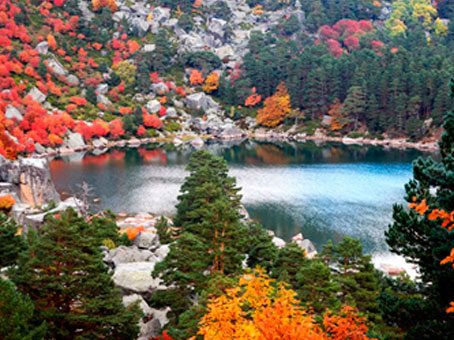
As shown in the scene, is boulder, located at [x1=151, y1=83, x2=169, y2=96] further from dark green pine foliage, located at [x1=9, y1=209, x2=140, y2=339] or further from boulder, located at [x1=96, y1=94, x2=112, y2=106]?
dark green pine foliage, located at [x1=9, y1=209, x2=140, y2=339]

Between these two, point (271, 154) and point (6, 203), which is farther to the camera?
point (271, 154)

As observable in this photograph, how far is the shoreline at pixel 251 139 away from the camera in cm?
9862

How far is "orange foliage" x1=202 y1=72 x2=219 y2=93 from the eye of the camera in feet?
457

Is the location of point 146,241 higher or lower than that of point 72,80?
lower

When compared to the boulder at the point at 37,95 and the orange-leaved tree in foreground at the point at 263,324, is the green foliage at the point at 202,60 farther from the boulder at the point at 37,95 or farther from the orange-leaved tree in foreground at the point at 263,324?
the orange-leaved tree in foreground at the point at 263,324

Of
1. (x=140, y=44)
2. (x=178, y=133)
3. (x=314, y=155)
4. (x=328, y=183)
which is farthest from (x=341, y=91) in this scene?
(x=140, y=44)

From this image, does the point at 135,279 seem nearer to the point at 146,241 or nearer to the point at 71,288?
the point at 71,288

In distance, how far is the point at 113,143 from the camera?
4272 inches

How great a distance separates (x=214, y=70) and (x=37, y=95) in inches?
2324

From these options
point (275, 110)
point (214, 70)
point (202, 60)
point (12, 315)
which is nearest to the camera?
point (12, 315)

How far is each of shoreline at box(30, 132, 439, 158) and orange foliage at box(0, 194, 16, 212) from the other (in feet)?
172

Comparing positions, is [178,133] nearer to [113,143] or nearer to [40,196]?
[113,143]

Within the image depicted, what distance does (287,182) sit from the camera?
70.4 meters

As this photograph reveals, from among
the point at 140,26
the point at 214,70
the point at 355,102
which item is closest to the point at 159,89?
the point at 214,70
